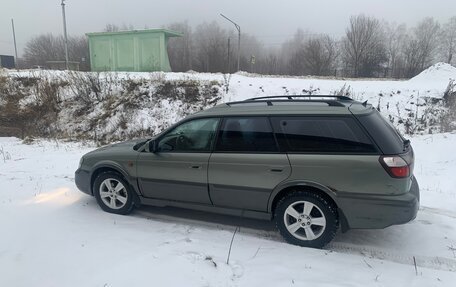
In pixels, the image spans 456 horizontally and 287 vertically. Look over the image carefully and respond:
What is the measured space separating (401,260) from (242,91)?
Result: 553 inches

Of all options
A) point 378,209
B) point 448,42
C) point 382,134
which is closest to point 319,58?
point 448,42

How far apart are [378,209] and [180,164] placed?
2503 mm

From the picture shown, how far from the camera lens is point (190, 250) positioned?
398 cm

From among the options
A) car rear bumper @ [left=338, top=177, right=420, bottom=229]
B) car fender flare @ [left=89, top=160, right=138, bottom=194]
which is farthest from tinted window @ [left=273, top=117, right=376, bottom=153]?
car fender flare @ [left=89, top=160, right=138, bottom=194]

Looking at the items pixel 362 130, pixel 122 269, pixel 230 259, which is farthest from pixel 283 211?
pixel 122 269

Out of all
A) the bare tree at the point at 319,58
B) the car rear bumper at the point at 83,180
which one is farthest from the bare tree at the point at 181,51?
the car rear bumper at the point at 83,180

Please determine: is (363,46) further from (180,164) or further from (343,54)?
(180,164)

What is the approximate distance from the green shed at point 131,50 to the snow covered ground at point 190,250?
20.4 metres

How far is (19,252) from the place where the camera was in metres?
3.92

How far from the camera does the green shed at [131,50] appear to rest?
24.8 m

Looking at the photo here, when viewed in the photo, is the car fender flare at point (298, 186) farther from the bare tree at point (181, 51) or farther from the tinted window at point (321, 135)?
the bare tree at point (181, 51)

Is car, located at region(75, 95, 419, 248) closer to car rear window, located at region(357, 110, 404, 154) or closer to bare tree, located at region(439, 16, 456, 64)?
car rear window, located at region(357, 110, 404, 154)

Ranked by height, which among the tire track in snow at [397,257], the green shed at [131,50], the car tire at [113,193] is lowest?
the tire track in snow at [397,257]

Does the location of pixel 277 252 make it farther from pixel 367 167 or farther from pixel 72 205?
pixel 72 205
